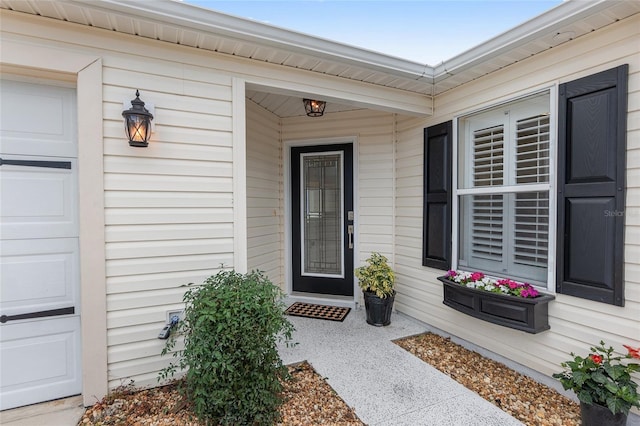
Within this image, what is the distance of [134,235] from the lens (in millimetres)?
2174

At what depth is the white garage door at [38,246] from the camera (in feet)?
6.52

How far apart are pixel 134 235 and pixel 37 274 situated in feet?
2.19

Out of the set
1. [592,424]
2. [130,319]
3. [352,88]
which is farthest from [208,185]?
[592,424]

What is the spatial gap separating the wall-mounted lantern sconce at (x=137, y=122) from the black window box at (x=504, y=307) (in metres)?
2.85

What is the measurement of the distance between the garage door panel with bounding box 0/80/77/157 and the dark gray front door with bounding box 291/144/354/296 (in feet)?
8.31

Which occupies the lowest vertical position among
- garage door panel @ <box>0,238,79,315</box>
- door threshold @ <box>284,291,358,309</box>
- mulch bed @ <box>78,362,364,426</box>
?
mulch bed @ <box>78,362,364,426</box>

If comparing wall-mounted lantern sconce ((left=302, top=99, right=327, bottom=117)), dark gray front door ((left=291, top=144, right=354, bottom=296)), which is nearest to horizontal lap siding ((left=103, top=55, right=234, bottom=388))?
wall-mounted lantern sconce ((left=302, top=99, right=327, bottom=117))

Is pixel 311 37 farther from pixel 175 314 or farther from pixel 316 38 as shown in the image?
pixel 175 314

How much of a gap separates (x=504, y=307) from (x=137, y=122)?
A: 3074 millimetres

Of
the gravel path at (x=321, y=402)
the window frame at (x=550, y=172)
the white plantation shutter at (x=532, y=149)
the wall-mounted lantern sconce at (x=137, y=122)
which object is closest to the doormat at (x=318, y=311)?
the gravel path at (x=321, y=402)

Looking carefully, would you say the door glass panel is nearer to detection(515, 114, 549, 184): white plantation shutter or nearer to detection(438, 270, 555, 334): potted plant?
detection(438, 270, 555, 334): potted plant

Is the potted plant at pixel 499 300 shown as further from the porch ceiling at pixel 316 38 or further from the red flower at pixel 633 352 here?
the porch ceiling at pixel 316 38

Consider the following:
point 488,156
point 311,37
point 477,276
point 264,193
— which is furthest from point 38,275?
point 488,156

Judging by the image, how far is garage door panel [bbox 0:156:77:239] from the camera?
6.51 ft
